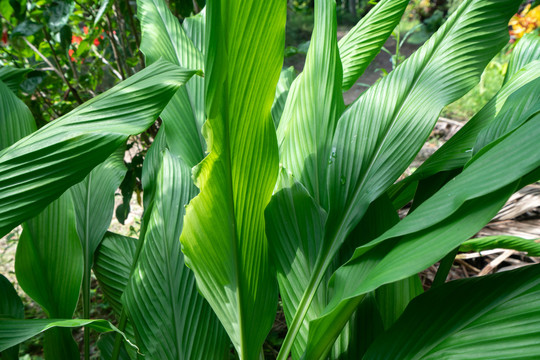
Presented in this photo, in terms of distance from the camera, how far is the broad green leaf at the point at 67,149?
0.46 meters

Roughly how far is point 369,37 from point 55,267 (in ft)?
2.39

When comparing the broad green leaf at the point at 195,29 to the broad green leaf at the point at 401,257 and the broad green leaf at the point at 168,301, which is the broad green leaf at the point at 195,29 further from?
the broad green leaf at the point at 401,257

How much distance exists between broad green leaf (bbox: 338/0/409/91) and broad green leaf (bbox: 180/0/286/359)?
1.18 feet

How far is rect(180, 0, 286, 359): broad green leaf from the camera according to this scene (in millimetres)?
466

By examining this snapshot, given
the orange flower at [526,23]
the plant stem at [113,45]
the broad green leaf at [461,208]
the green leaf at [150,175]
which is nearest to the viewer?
the broad green leaf at [461,208]

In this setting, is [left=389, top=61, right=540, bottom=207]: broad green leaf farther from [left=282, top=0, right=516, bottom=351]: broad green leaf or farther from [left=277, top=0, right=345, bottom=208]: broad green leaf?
[left=277, top=0, right=345, bottom=208]: broad green leaf

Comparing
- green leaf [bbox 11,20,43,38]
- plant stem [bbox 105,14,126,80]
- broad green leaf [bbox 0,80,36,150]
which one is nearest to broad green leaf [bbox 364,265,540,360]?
broad green leaf [bbox 0,80,36,150]

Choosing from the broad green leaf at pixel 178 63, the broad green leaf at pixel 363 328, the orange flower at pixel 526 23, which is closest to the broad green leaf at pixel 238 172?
the broad green leaf at pixel 363 328

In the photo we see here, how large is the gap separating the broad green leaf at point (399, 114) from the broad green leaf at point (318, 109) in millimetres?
31

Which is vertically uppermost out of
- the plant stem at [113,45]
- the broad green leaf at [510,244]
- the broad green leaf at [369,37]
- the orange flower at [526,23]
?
the plant stem at [113,45]

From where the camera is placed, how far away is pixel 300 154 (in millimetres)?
702

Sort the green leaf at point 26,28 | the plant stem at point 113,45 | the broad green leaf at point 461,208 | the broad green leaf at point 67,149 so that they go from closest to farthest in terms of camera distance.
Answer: the broad green leaf at point 461,208
the broad green leaf at point 67,149
the green leaf at point 26,28
the plant stem at point 113,45

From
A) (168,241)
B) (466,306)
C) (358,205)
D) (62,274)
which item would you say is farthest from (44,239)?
(466,306)

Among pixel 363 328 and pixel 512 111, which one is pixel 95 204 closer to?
pixel 363 328
